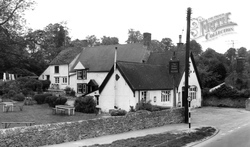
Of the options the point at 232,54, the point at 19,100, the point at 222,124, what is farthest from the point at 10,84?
the point at 232,54

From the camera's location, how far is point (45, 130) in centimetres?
1467

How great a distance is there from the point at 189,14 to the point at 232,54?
2744 inches

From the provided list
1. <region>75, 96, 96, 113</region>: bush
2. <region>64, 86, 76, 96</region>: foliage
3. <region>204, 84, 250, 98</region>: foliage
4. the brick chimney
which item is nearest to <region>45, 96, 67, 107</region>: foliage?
<region>75, 96, 96, 113</region>: bush

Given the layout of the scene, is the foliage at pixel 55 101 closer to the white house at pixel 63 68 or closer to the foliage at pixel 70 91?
the foliage at pixel 70 91

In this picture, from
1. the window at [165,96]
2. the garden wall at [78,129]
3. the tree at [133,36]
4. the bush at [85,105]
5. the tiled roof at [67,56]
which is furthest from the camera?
the tree at [133,36]

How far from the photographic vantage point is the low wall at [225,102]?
1574 inches

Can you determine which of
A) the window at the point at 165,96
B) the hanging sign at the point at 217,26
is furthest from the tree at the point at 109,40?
the window at the point at 165,96

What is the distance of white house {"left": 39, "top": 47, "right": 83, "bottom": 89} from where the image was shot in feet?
169

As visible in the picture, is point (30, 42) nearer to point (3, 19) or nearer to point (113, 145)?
point (3, 19)

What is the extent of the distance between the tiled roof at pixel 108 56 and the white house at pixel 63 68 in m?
1.92

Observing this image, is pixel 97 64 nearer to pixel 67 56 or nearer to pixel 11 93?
pixel 67 56

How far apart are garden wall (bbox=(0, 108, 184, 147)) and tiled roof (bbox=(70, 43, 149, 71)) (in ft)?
69.3

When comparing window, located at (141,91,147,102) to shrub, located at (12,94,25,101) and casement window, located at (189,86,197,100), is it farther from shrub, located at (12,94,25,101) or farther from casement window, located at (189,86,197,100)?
shrub, located at (12,94,25,101)

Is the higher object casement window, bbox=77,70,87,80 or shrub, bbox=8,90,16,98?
casement window, bbox=77,70,87,80
